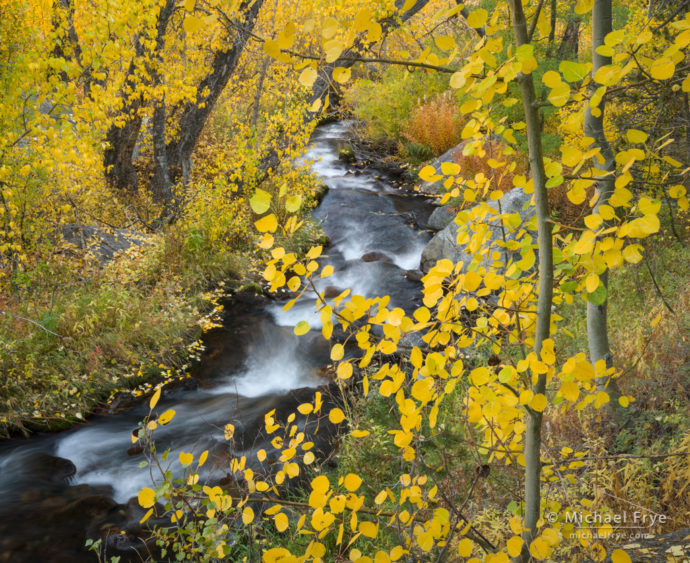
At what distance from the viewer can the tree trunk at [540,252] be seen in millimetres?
1138

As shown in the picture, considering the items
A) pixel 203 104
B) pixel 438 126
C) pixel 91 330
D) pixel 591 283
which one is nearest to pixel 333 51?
pixel 591 283

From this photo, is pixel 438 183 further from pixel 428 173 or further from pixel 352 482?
pixel 352 482

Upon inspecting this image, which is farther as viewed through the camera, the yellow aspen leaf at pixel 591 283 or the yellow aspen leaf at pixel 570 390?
the yellow aspen leaf at pixel 570 390

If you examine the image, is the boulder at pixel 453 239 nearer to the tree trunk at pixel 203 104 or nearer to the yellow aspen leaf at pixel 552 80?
the tree trunk at pixel 203 104

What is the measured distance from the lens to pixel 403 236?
8.26 metres

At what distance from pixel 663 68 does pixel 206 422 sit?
4.48m

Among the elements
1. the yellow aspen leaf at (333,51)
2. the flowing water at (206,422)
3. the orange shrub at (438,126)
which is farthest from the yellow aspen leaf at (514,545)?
the orange shrub at (438,126)

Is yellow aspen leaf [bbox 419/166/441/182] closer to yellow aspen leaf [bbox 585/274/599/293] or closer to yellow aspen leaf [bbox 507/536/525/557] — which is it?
yellow aspen leaf [bbox 585/274/599/293]

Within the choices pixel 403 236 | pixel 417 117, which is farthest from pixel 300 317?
pixel 417 117

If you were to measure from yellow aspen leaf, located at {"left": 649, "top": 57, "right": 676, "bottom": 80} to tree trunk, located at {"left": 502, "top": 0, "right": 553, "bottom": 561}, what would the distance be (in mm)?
248

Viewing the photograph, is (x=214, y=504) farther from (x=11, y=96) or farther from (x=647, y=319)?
(x=11, y=96)

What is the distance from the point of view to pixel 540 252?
1211 millimetres

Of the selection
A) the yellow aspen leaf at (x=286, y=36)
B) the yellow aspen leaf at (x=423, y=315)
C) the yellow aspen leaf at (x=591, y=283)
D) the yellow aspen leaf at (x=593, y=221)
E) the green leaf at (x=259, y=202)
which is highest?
the yellow aspen leaf at (x=286, y=36)

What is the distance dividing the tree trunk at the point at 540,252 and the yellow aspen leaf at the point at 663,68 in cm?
25
